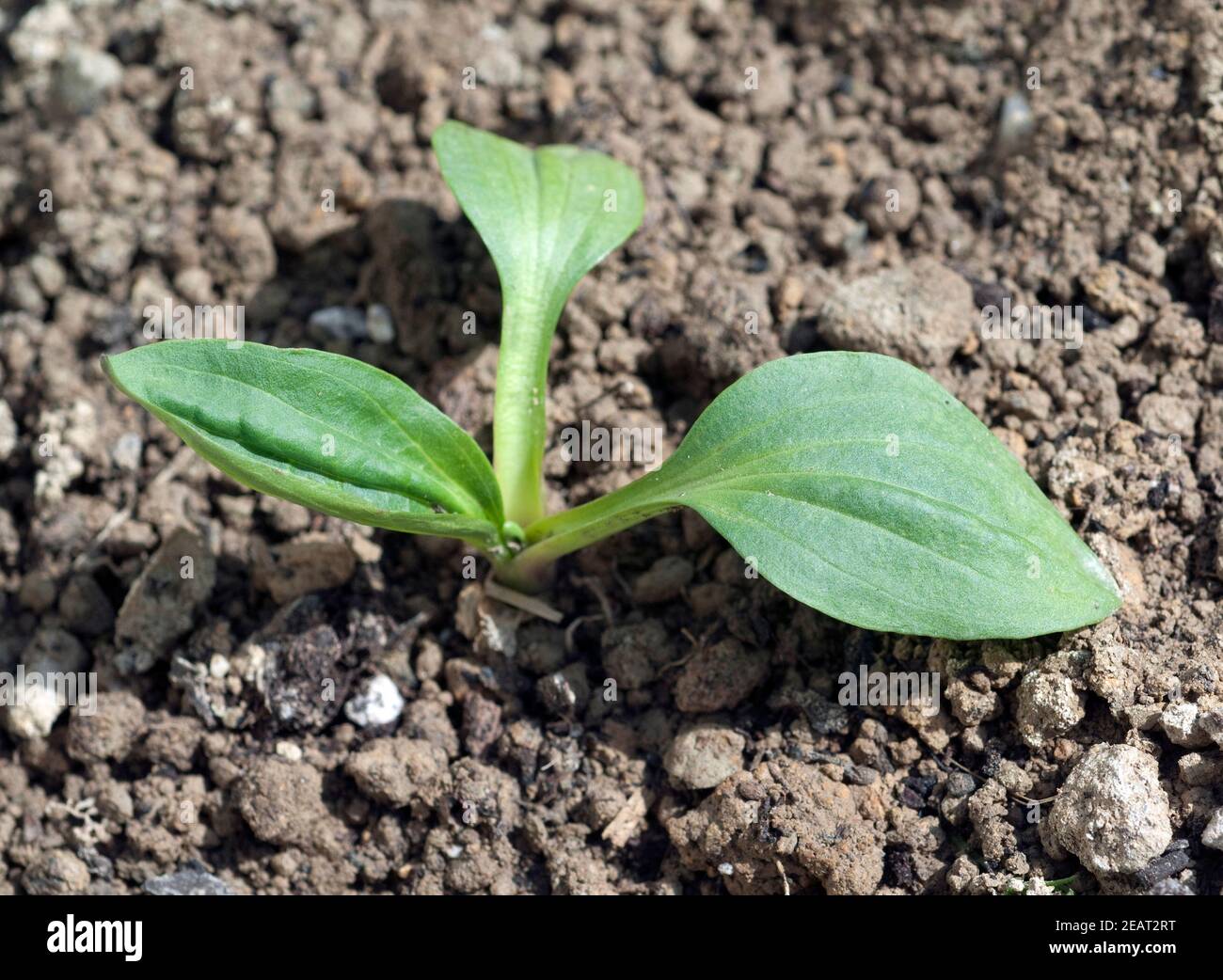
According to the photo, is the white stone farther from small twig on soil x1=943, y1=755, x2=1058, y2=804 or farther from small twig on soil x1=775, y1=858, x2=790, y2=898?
small twig on soil x1=943, y1=755, x2=1058, y2=804

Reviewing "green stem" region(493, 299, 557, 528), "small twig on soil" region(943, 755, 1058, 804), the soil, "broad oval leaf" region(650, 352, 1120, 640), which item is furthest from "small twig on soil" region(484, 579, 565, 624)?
"small twig on soil" region(943, 755, 1058, 804)

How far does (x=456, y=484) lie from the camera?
2146 mm

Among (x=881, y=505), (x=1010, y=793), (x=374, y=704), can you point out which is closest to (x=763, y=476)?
(x=881, y=505)

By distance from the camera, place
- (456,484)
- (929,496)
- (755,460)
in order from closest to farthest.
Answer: (929,496)
(755,460)
(456,484)

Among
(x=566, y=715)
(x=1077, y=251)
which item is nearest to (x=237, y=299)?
(x=566, y=715)

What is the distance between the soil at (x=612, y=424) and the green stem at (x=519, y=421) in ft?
0.65

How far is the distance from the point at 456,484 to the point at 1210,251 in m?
1.58

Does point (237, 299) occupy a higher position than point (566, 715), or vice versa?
point (237, 299)

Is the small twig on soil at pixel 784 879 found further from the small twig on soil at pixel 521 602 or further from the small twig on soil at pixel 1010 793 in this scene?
the small twig on soil at pixel 521 602

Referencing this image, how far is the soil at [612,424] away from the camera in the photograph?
6.52 feet

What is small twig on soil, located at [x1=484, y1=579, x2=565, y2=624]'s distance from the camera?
2.29 m

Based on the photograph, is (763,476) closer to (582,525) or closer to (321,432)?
(582,525)

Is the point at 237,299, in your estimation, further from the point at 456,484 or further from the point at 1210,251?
the point at 1210,251

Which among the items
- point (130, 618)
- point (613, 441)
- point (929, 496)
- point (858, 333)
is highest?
point (858, 333)
